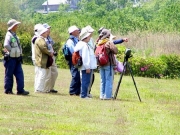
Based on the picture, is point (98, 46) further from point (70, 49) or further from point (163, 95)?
point (163, 95)

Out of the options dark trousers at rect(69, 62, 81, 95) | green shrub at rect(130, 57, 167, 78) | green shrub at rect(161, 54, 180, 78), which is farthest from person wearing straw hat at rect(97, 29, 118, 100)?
green shrub at rect(161, 54, 180, 78)

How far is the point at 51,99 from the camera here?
15.4m

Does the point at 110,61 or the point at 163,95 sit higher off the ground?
the point at 110,61

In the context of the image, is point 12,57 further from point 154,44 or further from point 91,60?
A: point 154,44

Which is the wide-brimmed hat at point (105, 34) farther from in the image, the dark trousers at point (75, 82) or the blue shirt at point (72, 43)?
the dark trousers at point (75, 82)

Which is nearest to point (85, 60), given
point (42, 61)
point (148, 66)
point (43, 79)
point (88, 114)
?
point (42, 61)

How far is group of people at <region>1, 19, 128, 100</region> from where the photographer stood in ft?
51.6

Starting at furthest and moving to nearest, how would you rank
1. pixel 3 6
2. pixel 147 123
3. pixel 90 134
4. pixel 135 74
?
pixel 3 6 < pixel 135 74 < pixel 147 123 < pixel 90 134

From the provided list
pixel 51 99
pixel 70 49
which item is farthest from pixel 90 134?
pixel 70 49

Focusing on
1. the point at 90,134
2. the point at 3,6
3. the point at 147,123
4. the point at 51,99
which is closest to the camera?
the point at 90,134

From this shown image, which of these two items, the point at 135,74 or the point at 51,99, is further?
the point at 135,74

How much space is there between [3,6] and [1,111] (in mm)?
69456

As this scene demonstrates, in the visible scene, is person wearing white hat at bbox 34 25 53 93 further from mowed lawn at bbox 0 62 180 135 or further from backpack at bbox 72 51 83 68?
backpack at bbox 72 51 83 68

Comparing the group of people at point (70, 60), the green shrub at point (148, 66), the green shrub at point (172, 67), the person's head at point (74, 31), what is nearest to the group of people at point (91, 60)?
the group of people at point (70, 60)
